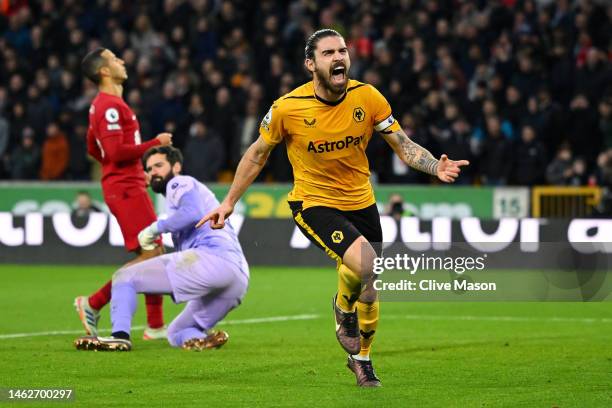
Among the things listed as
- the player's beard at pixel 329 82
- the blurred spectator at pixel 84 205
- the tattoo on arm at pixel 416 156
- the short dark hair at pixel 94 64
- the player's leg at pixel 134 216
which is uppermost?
the player's beard at pixel 329 82

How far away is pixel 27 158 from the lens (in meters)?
24.0

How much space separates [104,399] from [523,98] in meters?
15.1

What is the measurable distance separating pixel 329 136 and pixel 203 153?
1398cm

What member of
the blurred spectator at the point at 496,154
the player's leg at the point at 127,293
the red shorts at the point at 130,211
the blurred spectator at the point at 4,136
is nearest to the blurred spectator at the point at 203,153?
the blurred spectator at the point at 4,136

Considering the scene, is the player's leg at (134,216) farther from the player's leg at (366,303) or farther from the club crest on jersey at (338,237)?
the club crest on jersey at (338,237)

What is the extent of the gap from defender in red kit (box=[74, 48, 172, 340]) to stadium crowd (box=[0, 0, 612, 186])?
1028cm

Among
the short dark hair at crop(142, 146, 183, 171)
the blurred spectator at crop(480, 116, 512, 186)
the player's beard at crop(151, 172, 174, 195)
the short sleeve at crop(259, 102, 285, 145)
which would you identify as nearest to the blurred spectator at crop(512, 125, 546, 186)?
the blurred spectator at crop(480, 116, 512, 186)

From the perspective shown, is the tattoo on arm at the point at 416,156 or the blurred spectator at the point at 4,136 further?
the blurred spectator at the point at 4,136

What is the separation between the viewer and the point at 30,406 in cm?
768

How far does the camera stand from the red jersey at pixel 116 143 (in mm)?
11609

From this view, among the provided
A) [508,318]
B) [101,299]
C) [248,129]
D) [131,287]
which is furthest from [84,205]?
[131,287]

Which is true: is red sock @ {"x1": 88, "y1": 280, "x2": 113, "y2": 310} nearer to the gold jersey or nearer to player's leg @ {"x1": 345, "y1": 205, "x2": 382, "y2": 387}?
the gold jersey

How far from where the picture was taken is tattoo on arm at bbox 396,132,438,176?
855 cm

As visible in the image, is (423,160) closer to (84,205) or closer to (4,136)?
(84,205)
